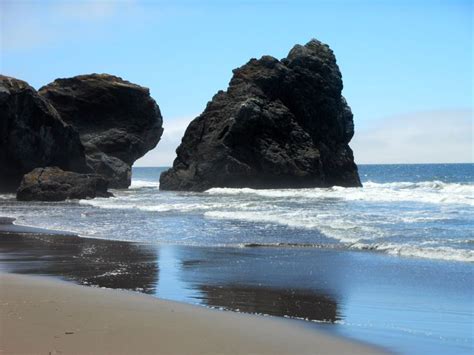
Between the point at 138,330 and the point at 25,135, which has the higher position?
the point at 25,135

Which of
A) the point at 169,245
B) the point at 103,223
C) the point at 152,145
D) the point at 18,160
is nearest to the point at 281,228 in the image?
the point at 169,245

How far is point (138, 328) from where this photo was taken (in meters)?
6.01

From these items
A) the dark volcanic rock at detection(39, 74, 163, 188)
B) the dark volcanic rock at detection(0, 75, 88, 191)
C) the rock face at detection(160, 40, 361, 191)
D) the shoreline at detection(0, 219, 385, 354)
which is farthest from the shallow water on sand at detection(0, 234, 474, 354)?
the dark volcanic rock at detection(39, 74, 163, 188)

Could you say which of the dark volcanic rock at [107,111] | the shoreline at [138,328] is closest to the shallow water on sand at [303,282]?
the shoreline at [138,328]

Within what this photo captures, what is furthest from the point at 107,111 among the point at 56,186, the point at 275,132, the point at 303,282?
Result: the point at 303,282

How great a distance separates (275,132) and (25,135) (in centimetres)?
1945

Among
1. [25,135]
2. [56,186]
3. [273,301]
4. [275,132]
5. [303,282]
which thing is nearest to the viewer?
[273,301]

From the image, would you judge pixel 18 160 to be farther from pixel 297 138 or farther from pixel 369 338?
pixel 369 338

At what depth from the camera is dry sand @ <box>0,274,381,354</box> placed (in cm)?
535

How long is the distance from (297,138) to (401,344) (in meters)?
45.1

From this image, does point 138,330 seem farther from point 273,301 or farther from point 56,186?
point 56,186

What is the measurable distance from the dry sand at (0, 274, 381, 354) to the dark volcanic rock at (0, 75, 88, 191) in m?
38.2

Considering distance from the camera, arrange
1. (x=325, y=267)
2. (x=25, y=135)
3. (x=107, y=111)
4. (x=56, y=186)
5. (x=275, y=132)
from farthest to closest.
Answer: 1. (x=107, y=111)
2. (x=275, y=132)
3. (x=25, y=135)
4. (x=56, y=186)
5. (x=325, y=267)

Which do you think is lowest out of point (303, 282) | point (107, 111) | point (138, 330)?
point (138, 330)
